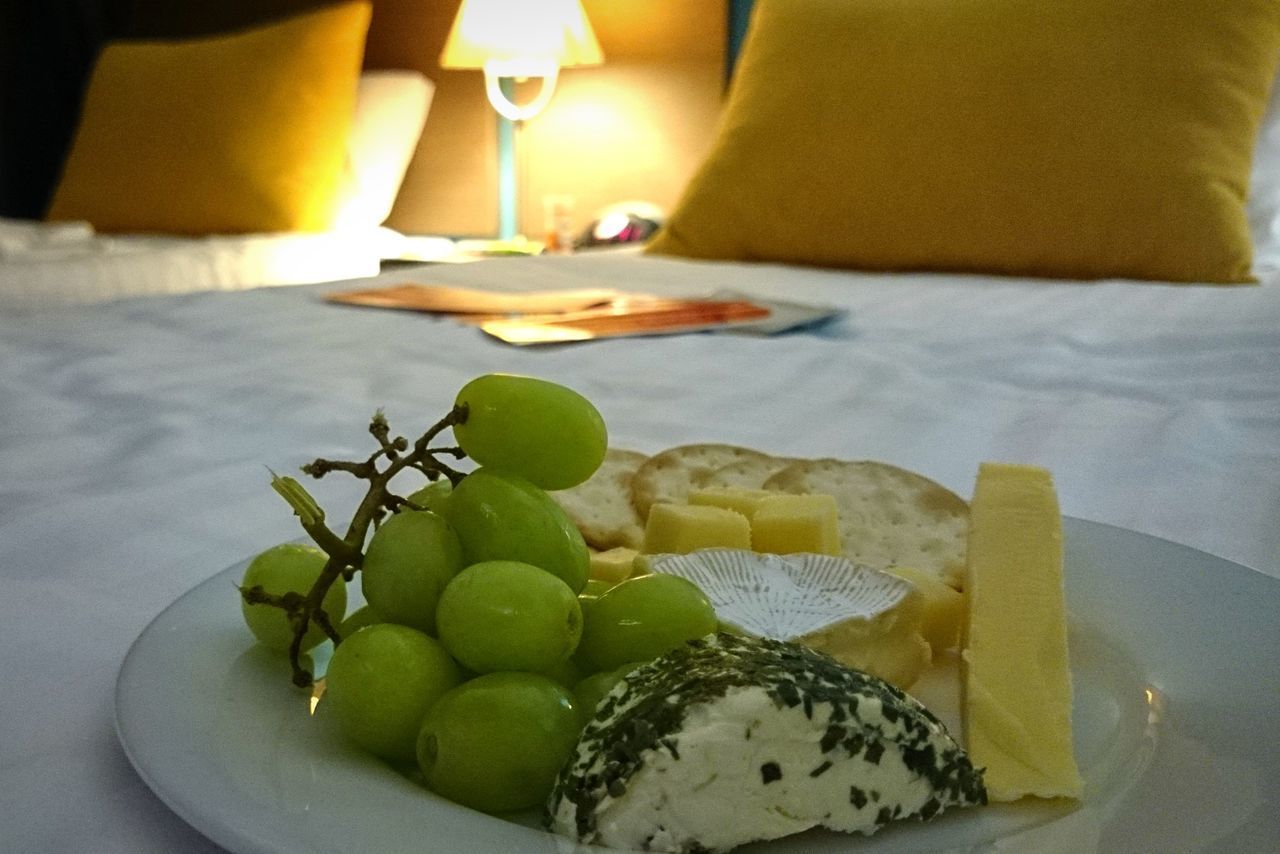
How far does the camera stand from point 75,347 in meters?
1.32

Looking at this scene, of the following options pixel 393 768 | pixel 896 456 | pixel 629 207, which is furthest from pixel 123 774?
pixel 629 207

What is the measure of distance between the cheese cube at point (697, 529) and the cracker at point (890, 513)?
0.26ft

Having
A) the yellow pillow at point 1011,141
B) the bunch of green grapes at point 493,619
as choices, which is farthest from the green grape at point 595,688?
the yellow pillow at point 1011,141

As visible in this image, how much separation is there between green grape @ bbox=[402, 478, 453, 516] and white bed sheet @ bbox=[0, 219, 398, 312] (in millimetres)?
1527

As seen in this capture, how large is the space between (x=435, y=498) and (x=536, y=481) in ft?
0.16

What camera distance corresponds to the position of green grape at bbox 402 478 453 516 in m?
0.50

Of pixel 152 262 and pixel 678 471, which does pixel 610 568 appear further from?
pixel 152 262

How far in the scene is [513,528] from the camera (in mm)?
472

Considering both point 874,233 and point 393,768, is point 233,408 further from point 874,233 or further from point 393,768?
point 874,233

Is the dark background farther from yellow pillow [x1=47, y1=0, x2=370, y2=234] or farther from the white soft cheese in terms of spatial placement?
the white soft cheese

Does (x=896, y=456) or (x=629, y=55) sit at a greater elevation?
(x=629, y=55)

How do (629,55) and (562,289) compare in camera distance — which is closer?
(562,289)

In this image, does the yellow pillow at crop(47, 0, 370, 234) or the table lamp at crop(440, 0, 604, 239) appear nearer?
the yellow pillow at crop(47, 0, 370, 234)

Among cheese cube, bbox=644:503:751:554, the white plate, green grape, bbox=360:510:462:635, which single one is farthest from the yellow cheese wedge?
green grape, bbox=360:510:462:635
